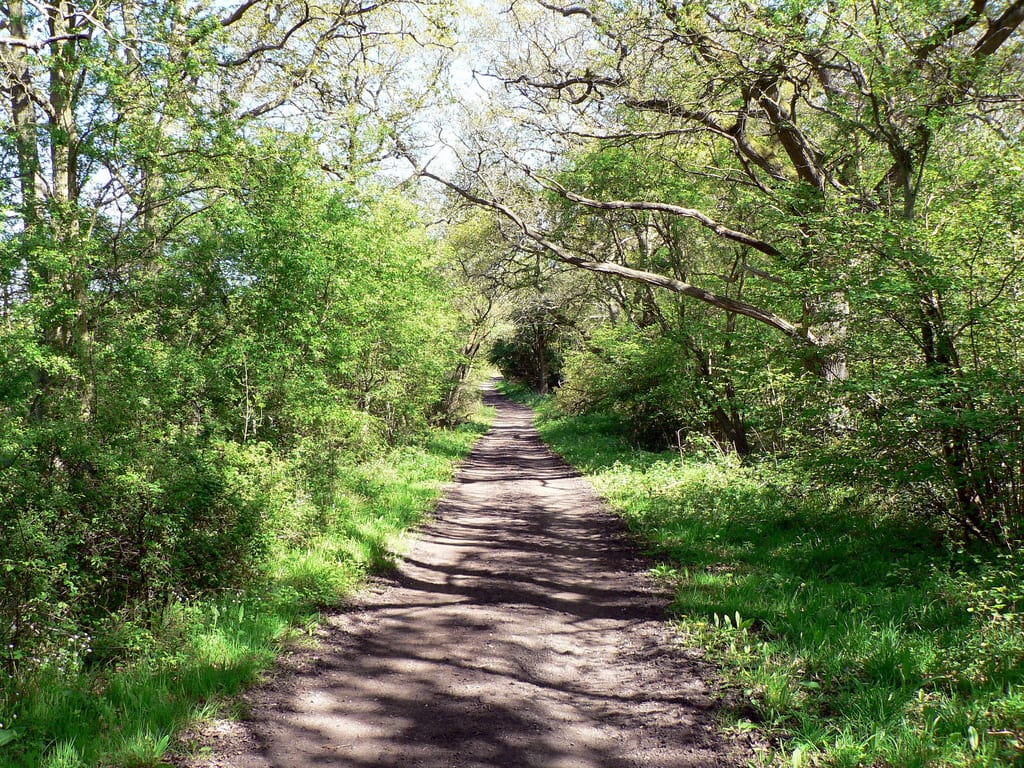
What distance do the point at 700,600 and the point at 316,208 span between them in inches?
272

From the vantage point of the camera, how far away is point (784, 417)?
8805mm

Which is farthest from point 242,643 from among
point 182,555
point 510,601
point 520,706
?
point 510,601

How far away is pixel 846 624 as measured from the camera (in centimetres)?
449

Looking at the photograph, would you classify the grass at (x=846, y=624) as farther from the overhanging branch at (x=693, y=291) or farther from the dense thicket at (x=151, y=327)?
the dense thicket at (x=151, y=327)

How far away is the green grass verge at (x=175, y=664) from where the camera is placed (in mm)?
3121

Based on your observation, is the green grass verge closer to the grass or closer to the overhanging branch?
the grass

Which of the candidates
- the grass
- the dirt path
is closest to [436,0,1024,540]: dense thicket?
the grass

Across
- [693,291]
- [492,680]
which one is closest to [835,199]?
[693,291]

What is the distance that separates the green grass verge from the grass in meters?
3.32

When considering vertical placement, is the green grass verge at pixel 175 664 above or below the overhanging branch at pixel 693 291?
below

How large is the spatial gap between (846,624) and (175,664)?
4.92m

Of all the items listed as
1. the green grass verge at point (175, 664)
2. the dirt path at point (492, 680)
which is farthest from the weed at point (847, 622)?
the green grass verge at point (175, 664)

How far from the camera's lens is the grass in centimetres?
312

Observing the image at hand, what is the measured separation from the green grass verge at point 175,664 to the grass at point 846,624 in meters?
A: 3.32
